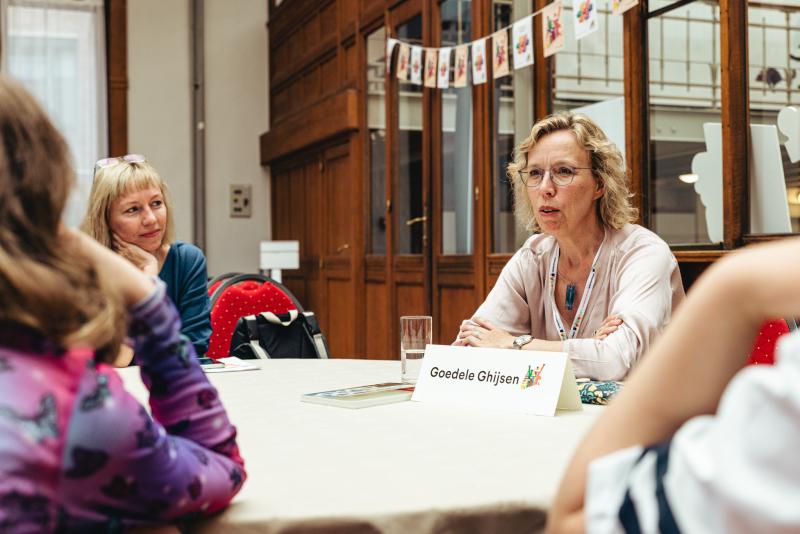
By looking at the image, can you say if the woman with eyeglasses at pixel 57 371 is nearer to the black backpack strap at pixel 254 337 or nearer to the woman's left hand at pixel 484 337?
the woman's left hand at pixel 484 337

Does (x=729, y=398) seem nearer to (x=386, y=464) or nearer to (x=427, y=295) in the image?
(x=386, y=464)

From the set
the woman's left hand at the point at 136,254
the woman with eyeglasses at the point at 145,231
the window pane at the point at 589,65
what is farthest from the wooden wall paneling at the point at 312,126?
the woman's left hand at the point at 136,254

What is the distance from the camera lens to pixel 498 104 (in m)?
4.13

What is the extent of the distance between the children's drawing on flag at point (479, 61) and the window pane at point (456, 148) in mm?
202

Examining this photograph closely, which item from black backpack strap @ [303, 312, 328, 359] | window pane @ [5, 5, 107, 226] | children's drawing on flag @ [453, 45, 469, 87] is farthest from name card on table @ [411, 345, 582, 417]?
window pane @ [5, 5, 107, 226]

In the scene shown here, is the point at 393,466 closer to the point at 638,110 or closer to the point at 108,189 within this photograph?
the point at 108,189

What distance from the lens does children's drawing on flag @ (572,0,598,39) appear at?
3.19 meters

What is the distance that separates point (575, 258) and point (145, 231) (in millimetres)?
1305

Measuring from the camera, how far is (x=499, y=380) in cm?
158

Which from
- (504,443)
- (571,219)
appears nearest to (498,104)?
(571,219)

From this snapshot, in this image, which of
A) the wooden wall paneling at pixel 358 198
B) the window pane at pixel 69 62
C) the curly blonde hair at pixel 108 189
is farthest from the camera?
the window pane at pixel 69 62

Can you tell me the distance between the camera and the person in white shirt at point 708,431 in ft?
1.80

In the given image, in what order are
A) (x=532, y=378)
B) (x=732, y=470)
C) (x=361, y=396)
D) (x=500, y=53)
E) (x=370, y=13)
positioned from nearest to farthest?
(x=732, y=470) < (x=532, y=378) < (x=361, y=396) < (x=500, y=53) < (x=370, y=13)

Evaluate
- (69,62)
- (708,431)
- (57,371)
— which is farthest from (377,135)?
(708,431)
